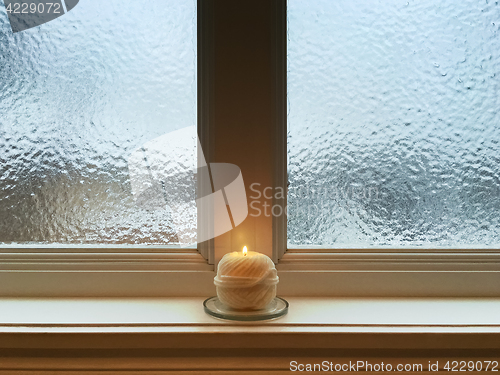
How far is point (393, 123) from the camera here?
938mm

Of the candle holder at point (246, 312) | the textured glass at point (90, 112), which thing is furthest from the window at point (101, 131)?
the candle holder at point (246, 312)

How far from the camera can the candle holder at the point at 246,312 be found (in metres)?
0.71

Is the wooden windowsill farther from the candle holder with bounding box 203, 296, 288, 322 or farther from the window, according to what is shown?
the window

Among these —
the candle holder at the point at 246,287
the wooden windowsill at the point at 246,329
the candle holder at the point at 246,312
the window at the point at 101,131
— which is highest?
the window at the point at 101,131

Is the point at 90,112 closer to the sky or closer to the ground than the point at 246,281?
closer to the sky

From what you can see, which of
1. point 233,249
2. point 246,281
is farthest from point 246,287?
point 233,249

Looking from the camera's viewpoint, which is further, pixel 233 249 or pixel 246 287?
pixel 233 249

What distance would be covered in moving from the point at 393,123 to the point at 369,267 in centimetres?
38

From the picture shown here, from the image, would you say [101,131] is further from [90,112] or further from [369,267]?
[369,267]

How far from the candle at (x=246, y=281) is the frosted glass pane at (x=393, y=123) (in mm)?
228

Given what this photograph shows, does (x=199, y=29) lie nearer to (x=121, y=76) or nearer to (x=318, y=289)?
(x=121, y=76)

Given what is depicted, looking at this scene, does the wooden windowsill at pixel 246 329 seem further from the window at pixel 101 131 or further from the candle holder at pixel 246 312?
the window at pixel 101 131

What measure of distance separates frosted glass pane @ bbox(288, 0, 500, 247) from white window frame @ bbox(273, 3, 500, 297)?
31 mm

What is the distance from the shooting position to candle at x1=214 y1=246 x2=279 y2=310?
2.33 ft
